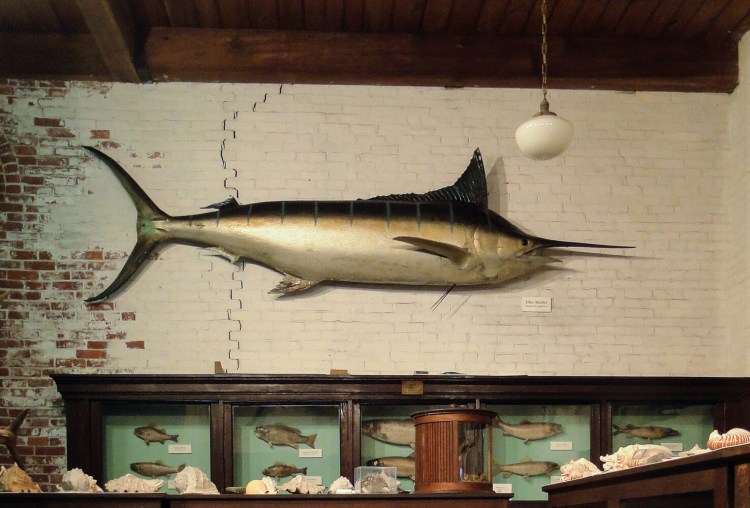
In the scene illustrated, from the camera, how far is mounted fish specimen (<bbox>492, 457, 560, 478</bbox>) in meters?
6.24

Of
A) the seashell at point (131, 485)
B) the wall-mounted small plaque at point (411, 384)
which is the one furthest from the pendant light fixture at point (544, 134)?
the seashell at point (131, 485)

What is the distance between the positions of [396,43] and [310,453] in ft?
9.35

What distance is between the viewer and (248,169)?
6730 millimetres

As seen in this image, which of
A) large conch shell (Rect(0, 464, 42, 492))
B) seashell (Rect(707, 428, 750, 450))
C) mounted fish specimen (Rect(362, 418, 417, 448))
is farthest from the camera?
mounted fish specimen (Rect(362, 418, 417, 448))

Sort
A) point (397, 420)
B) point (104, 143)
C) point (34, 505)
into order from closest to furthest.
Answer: point (34, 505) < point (397, 420) < point (104, 143)

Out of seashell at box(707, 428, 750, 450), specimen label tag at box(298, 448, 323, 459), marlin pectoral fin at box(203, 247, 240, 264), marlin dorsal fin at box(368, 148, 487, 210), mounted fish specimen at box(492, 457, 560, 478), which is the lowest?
mounted fish specimen at box(492, 457, 560, 478)

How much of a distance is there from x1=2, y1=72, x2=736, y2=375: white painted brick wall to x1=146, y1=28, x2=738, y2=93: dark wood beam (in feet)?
0.34

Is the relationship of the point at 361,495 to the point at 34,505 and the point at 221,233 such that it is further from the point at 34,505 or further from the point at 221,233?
the point at 221,233

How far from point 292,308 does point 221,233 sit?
27.1 inches

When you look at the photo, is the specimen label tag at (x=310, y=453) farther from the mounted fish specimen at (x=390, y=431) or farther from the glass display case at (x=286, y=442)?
the mounted fish specimen at (x=390, y=431)

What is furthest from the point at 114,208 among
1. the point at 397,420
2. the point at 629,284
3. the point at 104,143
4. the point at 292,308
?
the point at 629,284

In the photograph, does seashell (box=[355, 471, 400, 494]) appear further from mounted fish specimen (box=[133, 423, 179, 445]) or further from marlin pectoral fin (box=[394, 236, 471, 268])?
marlin pectoral fin (box=[394, 236, 471, 268])

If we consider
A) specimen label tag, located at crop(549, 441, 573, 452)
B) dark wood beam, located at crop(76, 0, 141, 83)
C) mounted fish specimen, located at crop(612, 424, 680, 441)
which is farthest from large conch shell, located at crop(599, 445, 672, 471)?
dark wood beam, located at crop(76, 0, 141, 83)

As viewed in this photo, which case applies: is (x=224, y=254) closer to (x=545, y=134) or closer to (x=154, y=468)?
(x=154, y=468)
